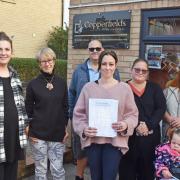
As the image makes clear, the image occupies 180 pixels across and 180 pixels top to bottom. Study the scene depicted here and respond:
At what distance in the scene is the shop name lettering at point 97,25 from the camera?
5.66 m

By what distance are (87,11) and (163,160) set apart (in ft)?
10.9

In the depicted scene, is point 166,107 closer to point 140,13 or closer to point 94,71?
point 94,71

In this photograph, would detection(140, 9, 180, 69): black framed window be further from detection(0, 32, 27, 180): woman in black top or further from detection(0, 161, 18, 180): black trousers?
detection(0, 161, 18, 180): black trousers

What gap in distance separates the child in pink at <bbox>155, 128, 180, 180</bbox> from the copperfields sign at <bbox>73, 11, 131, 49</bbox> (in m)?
2.37

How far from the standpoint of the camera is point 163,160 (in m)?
3.57

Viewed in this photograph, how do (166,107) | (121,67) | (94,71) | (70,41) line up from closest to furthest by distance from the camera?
(166,107), (94,71), (121,67), (70,41)

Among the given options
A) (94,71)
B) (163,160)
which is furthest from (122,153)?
(94,71)

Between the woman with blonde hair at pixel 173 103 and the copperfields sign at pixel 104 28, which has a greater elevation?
the copperfields sign at pixel 104 28

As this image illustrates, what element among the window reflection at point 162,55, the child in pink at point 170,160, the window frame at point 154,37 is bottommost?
the child in pink at point 170,160

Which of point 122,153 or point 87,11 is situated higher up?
point 87,11

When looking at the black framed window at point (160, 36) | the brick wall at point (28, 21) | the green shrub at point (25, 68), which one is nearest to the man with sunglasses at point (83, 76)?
the black framed window at point (160, 36)

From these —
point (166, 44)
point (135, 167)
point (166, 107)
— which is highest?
point (166, 44)

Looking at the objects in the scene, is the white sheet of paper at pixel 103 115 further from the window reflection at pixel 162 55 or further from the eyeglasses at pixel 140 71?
the window reflection at pixel 162 55

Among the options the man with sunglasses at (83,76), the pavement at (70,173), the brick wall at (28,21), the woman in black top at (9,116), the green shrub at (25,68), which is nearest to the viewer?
the woman in black top at (9,116)
